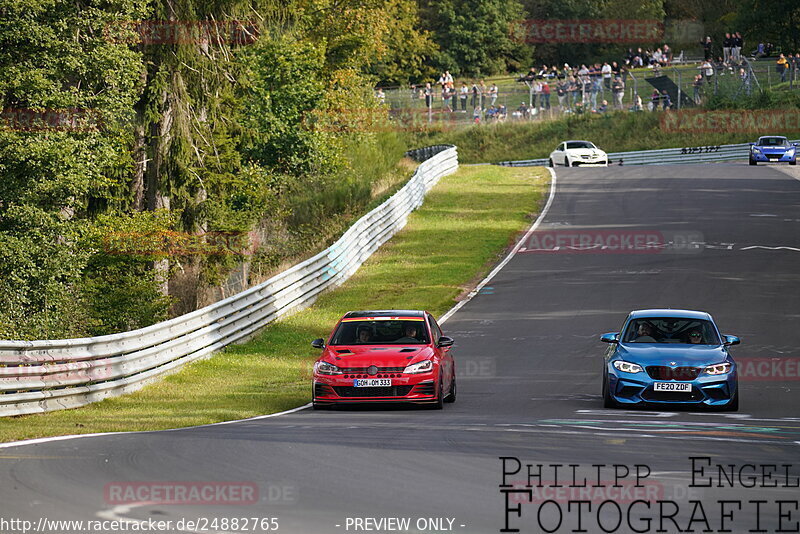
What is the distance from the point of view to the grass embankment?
55.3 feet

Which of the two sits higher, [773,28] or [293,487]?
[773,28]

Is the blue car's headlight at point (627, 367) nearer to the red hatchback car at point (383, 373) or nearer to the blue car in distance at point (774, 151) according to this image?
the red hatchback car at point (383, 373)

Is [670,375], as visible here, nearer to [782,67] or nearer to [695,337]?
[695,337]

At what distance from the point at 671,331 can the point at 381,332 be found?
4201 millimetres

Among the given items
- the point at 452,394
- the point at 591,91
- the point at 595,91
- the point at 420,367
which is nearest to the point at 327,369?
the point at 420,367

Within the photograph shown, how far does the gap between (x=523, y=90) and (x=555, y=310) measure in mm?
50535

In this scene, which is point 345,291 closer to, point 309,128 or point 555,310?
point 555,310

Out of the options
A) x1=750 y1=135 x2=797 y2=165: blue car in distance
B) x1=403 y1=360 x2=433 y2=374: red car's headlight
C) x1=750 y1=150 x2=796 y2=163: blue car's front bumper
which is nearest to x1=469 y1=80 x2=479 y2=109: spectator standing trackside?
x1=750 y1=135 x2=797 y2=165: blue car in distance

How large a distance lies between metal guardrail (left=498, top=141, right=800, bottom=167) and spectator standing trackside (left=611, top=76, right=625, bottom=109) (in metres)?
5.80

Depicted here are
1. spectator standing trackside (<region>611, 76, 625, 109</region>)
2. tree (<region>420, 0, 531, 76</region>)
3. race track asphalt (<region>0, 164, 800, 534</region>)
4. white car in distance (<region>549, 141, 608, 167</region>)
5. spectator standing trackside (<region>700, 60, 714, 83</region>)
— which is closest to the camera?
race track asphalt (<region>0, 164, 800, 534</region>)

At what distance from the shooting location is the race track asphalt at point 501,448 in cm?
880

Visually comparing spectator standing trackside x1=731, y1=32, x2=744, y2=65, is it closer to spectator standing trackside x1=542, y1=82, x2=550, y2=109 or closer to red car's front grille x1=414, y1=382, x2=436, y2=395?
spectator standing trackside x1=542, y1=82, x2=550, y2=109

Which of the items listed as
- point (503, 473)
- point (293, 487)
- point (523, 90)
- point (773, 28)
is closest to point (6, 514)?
point (293, 487)

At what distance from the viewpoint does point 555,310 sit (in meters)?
27.7
